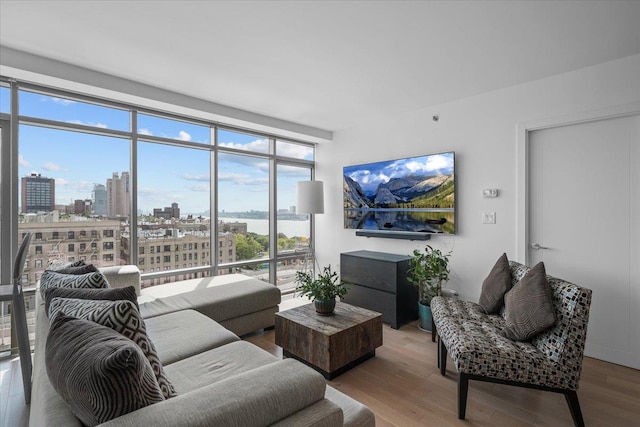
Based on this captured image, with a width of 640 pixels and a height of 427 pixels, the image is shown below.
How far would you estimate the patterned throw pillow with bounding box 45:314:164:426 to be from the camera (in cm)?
87

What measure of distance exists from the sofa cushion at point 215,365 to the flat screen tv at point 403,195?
261 cm

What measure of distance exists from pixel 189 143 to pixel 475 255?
3562 millimetres

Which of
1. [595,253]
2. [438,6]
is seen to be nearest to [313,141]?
[438,6]

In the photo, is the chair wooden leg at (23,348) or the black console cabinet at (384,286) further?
the black console cabinet at (384,286)

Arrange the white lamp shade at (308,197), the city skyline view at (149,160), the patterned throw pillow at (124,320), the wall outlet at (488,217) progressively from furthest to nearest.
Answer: the white lamp shade at (308,197) → the wall outlet at (488,217) → the city skyline view at (149,160) → the patterned throw pillow at (124,320)

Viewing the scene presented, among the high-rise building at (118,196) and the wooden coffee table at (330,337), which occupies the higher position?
the high-rise building at (118,196)

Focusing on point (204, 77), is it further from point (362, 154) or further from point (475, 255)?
point (475, 255)

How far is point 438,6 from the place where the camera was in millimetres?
1976

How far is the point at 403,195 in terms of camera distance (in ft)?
13.1

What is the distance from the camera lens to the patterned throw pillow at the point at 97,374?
34.4 inches

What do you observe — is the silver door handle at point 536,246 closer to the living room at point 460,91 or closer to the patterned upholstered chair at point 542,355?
the living room at point 460,91

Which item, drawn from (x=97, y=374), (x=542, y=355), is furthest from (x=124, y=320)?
(x=542, y=355)

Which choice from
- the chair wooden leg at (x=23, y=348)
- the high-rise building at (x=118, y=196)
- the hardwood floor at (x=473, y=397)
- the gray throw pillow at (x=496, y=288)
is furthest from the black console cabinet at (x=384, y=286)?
the chair wooden leg at (x=23, y=348)

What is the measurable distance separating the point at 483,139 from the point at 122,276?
3.86 metres
